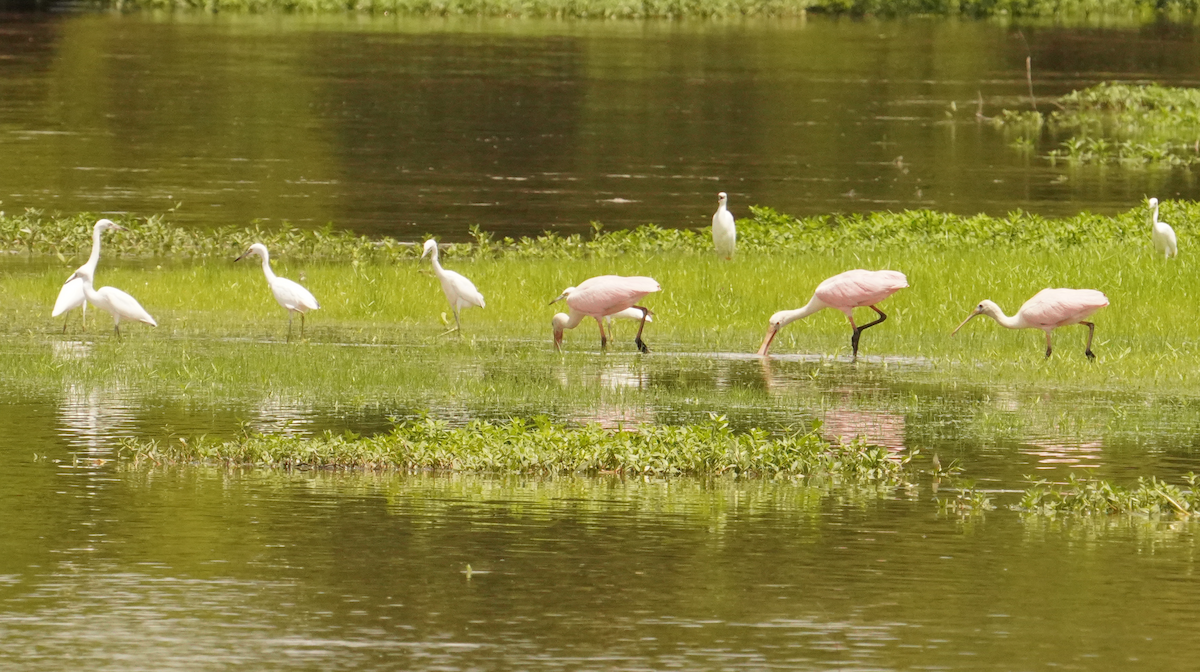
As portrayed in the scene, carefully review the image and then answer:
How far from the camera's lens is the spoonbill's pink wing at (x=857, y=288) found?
1931 centimetres

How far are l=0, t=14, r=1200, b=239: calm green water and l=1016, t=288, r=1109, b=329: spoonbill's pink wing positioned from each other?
14.3 metres

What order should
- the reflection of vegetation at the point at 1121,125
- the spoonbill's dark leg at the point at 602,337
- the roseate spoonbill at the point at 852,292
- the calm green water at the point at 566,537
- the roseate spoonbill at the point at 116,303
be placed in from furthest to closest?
the reflection of vegetation at the point at 1121,125, the spoonbill's dark leg at the point at 602,337, the roseate spoonbill at the point at 116,303, the roseate spoonbill at the point at 852,292, the calm green water at the point at 566,537

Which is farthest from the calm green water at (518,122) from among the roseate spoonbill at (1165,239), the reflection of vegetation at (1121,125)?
the roseate spoonbill at (1165,239)

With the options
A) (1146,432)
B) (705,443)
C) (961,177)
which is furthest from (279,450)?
(961,177)

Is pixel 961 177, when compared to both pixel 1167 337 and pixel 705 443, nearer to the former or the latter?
pixel 1167 337

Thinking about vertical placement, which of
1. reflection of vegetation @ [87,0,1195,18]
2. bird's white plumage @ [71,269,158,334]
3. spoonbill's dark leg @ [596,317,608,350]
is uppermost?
reflection of vegetation @ [87,0,1195,18]

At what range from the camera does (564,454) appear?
46.3 ft

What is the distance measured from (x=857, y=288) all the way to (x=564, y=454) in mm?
6076

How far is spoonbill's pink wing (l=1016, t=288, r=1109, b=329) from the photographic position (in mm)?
18531

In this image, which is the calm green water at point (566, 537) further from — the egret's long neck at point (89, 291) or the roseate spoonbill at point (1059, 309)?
the roseate spoonbill at point (1059, 309)

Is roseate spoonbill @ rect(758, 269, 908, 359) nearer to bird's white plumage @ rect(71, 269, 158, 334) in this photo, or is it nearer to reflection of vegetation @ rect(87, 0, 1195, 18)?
bird's white plumage @ rect(71, 269, 158, 334)

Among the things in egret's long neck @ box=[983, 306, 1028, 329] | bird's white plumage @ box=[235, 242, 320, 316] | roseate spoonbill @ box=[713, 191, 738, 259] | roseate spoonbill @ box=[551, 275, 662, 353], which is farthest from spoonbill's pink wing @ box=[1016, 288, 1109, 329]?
roseate spoonbill @ box=[713, 191, 738, 259]

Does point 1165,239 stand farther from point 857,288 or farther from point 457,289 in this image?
point 457,289

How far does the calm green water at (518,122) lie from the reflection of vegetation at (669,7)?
6.43 metres
